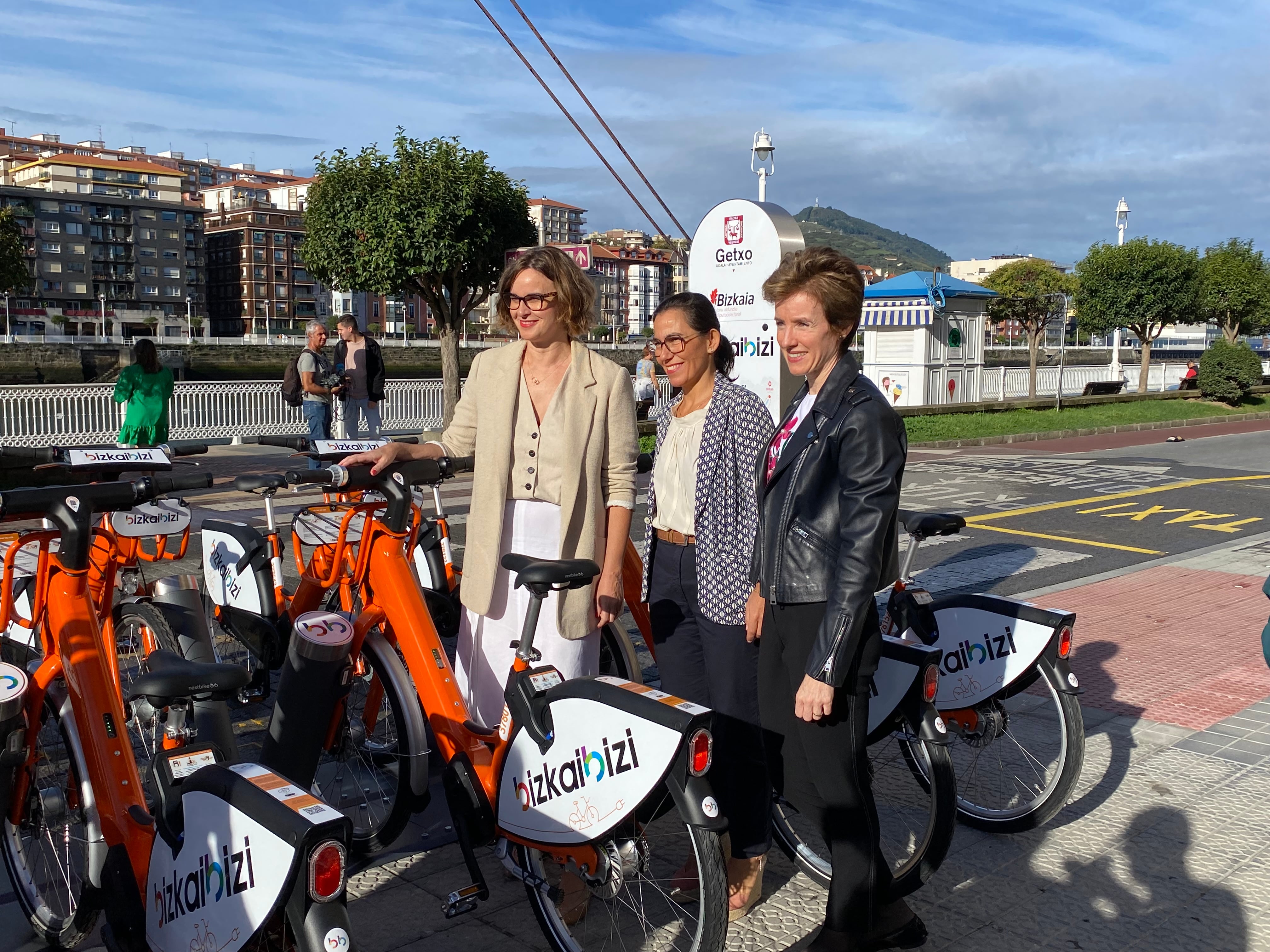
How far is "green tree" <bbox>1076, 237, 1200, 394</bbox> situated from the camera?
35.7 meters

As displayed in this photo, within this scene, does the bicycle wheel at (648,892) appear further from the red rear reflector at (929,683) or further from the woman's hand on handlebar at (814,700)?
the red rear reflector at (929,683)

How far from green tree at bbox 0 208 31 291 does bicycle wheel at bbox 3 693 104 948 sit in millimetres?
58011

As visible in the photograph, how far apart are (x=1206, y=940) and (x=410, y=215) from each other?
62.0 ft

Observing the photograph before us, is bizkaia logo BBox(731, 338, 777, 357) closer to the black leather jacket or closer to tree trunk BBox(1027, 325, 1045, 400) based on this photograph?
the black leather jacket

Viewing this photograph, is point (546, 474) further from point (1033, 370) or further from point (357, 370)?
point (1033, 370)

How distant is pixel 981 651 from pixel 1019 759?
616mm

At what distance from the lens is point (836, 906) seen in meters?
2.92

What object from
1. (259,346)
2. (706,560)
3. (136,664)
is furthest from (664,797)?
(259,346)

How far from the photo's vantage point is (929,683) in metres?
3.24

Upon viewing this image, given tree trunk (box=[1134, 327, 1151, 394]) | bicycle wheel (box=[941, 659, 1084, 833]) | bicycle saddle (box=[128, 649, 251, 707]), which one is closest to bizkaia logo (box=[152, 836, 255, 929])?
bicycle saddle (box=[128, 649, 251, 707])

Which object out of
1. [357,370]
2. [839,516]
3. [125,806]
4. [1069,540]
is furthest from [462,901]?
[357,370]

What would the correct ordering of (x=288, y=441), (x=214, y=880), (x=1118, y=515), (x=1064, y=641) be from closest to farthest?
1. (x=214, y=880)
2. (x=1064, y=641)
3. (x=288, y=441)
4. (x=1118, y=515)

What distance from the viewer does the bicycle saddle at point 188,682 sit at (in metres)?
2.54

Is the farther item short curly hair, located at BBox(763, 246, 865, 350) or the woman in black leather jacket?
short curly hair, located at BBox(763, 246, 865, 350)
